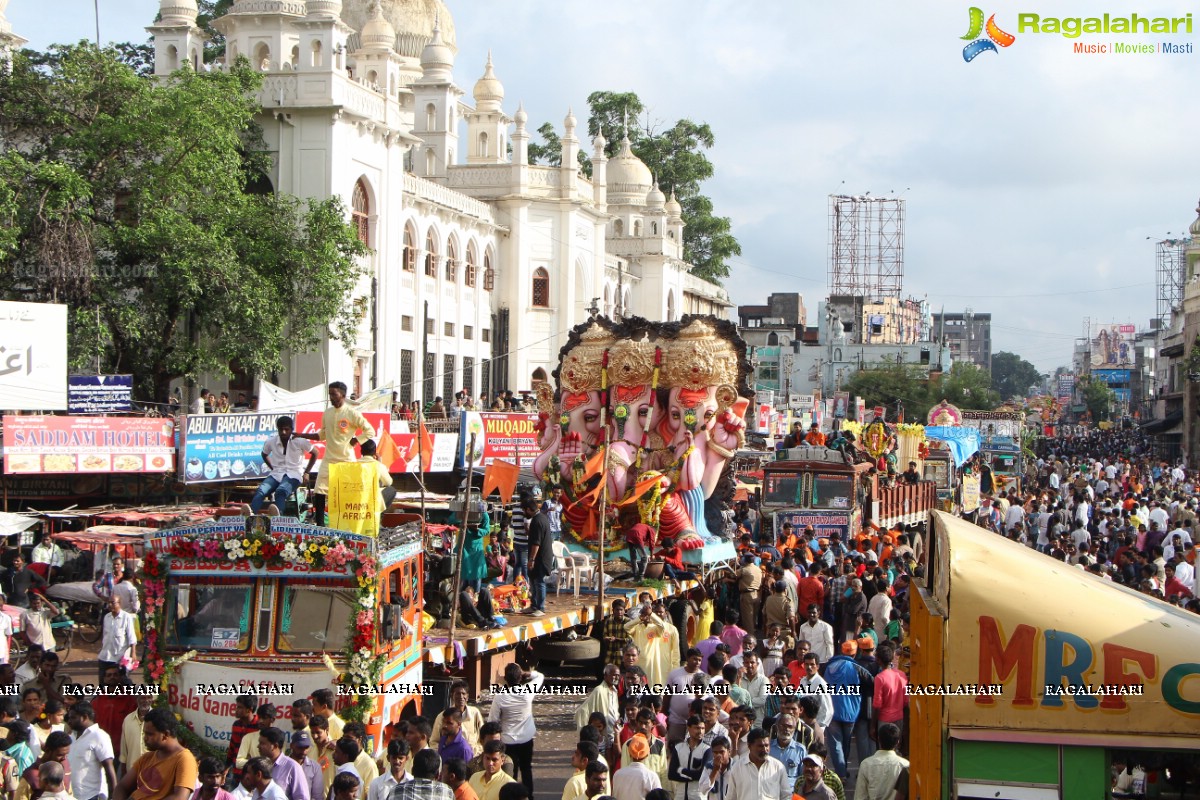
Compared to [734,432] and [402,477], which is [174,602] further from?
[402,477]

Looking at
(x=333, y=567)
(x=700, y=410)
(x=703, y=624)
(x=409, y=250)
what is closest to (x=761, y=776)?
(x=333, y=567)

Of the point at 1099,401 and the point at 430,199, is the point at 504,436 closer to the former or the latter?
the point at 430,199

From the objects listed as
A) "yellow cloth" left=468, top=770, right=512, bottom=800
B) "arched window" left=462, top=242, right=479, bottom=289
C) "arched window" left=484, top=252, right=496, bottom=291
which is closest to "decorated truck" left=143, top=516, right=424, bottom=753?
"yellow cloth" left=468, top=770, right=512, bottom=800

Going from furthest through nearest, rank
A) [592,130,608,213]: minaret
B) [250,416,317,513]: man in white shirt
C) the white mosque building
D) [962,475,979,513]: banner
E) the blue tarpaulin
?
[592,130,608,213]: minaret → the blue tarpaulin → the white mosque building → [962,475,979,513]: banner → [250,416,317,513]: man in white shirt

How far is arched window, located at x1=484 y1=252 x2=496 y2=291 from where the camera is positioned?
50.1m

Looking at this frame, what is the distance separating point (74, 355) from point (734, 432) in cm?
1413

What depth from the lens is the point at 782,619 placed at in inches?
617

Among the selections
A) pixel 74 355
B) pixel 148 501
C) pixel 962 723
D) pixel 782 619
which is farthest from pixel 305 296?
pixel 962 723

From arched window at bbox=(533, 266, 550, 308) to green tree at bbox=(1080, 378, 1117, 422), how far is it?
80.8 metres

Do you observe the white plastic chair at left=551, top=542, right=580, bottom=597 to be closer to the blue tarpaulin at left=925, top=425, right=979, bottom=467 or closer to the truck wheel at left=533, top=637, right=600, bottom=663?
the truck wheel at left=533, top=637, right=600, bottom=663

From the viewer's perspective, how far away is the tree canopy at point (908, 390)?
75938 millimetres

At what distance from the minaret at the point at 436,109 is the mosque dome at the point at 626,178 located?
1361 centimetres

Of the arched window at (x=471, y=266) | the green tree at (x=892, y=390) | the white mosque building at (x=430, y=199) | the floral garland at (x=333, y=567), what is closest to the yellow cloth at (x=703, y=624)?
the floral garland at (x=333, y=567)

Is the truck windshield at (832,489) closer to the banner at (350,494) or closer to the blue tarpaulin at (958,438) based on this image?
the blue tarpaulin at (958,438)
